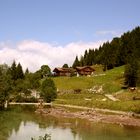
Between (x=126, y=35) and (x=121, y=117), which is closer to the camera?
(x=121, y=117)

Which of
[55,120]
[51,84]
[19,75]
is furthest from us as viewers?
[19,75]

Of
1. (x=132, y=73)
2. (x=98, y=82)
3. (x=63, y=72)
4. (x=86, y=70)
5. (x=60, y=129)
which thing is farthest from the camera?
(x=63, y=72)

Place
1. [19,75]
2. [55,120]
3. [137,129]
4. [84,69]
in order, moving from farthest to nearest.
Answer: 1. [84,69]
2. [19,75]
3. [55,120]
4. [137,129]

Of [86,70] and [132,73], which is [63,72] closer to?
[86,70]

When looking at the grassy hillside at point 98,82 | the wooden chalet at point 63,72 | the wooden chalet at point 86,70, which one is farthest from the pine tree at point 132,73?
the wooden chalet at point 63,72

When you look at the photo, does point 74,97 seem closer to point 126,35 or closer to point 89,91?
point 89,91

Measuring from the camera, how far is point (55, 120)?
88.4 metres

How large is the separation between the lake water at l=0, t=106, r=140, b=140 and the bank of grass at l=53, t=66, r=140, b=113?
19.6 metres

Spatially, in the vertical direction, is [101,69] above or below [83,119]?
above

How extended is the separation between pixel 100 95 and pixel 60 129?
190ft

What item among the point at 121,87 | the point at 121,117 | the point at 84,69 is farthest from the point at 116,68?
the point at 121,117

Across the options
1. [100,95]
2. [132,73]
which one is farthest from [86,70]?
[100,95]

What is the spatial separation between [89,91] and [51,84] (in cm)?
1891

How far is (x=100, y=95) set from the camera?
131 m
